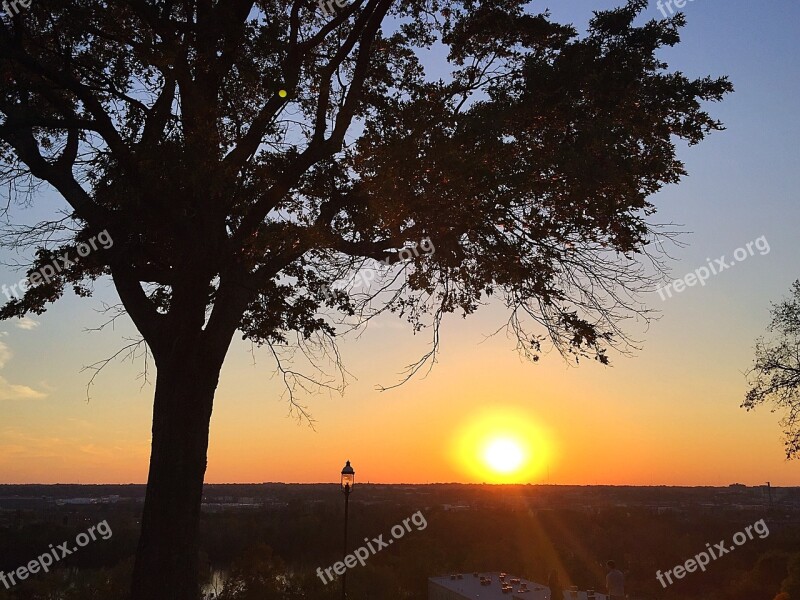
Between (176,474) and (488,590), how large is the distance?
49.0ft

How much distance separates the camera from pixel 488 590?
19641 millimetres

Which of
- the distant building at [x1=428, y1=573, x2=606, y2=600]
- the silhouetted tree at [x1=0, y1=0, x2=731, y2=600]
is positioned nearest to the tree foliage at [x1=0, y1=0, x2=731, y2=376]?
the silhouetted tree at [x1=0, y1=0, x2=731, y2=600]

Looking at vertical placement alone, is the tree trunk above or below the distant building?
above

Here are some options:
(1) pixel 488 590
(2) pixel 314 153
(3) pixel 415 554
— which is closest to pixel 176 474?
(2) pixel 314 153

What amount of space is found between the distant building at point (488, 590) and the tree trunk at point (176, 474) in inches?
457

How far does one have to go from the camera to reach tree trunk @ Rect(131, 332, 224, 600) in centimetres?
688

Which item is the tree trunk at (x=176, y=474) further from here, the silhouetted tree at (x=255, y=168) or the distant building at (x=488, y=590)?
the distant building at (x=488, y=590)

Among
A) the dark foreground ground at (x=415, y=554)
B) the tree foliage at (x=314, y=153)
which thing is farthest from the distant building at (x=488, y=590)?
the tree foliage at (x=314, y=153)

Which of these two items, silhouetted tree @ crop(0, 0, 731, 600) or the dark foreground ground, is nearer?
silhouetted tree @ crop(0, 0, 731, 600)

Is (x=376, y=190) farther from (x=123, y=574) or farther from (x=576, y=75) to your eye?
(x=123, y=574)

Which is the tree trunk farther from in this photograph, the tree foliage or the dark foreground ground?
the dark foreground ground

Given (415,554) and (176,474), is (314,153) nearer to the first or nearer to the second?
(176,474)

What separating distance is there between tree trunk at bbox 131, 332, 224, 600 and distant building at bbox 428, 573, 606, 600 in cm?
1161

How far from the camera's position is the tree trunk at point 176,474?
688cm
